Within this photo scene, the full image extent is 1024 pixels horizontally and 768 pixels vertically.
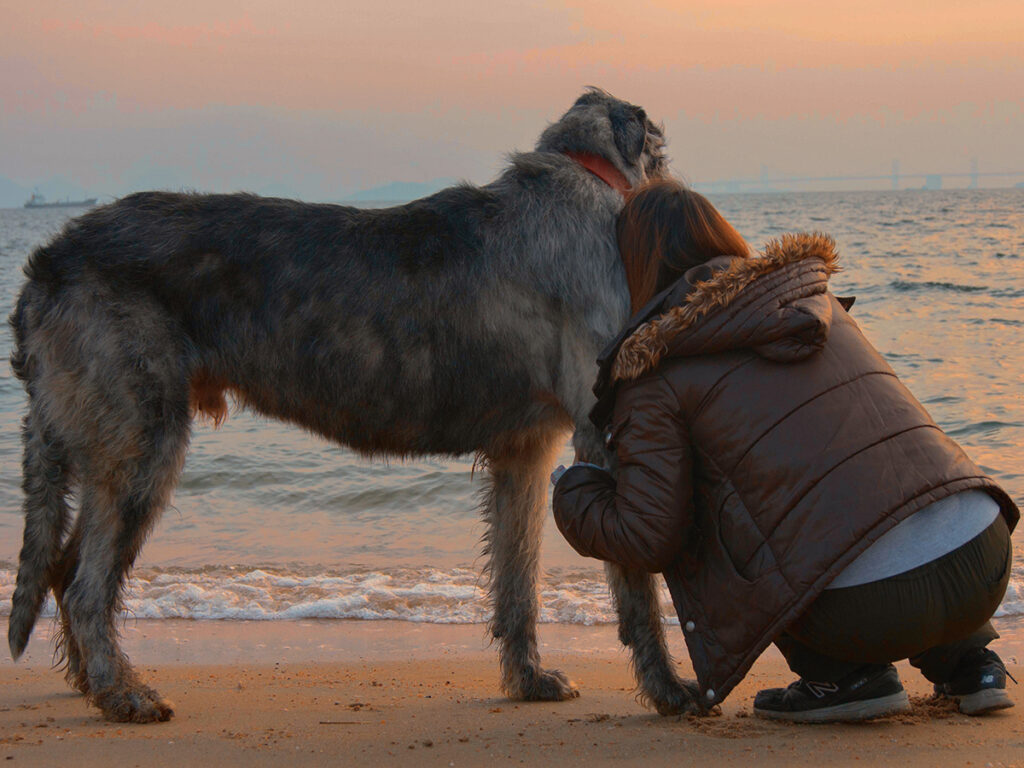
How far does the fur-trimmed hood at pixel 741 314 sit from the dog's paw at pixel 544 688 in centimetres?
153

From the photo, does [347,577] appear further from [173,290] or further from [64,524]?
[173,290]

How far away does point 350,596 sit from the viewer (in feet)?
17.4

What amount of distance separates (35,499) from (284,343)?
1.08 meters

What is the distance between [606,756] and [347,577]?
3.27 meters

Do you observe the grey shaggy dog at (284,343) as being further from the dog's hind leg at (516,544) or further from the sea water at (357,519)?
the sea water at (357,519)

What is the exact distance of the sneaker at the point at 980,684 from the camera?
117 inches

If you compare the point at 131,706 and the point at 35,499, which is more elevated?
the point at 35,499

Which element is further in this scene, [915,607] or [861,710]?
[861,710]

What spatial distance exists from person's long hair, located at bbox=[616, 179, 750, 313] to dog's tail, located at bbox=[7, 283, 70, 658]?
7.00ft

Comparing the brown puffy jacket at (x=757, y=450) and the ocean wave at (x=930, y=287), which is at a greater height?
the brown puffy jacket at (x=757, y=450)

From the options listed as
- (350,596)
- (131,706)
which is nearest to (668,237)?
(131,706)

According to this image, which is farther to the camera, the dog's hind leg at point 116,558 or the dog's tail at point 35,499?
the dog's tail at point 35,499

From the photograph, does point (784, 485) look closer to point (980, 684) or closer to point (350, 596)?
point (980, 684)

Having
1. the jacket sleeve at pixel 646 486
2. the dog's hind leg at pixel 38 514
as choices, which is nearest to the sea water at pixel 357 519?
the dog's hind leg at pixel 38 514
